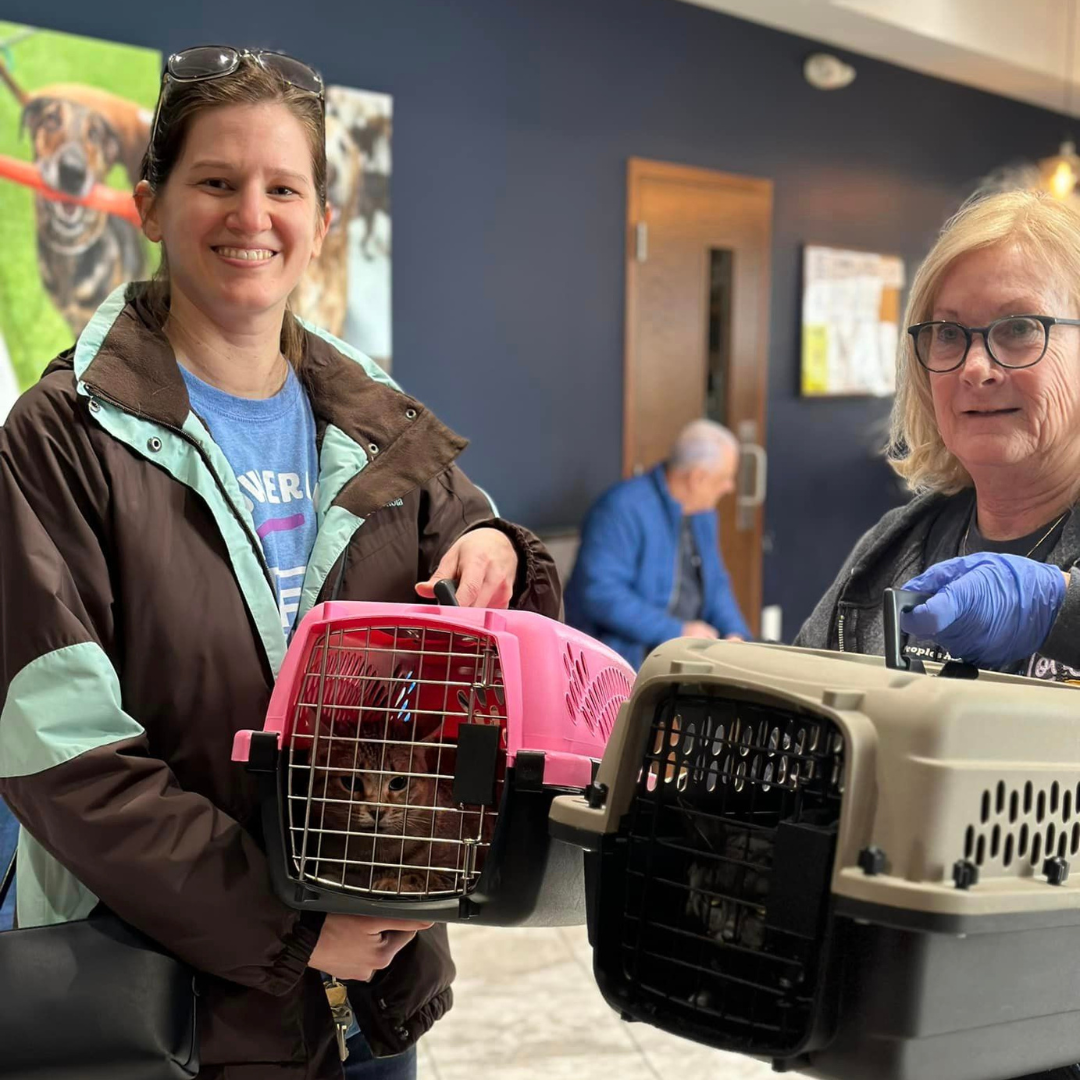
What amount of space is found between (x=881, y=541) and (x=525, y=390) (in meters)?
3.47

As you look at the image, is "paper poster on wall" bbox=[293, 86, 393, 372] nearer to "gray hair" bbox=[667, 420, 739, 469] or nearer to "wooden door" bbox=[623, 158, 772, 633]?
"gray hair" bbox=[667, 420, 739, 469]

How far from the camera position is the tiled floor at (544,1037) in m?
2.88

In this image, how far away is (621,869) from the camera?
1014mm

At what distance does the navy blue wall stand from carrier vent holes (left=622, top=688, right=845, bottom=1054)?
3.09 metres

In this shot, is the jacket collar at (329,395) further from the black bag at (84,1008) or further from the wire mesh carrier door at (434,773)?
the black bag at (84,1008)

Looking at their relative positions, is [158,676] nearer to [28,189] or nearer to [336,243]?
[28,189]

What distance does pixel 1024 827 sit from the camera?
2.96 ft

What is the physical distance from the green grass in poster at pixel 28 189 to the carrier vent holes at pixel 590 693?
2.45 meters

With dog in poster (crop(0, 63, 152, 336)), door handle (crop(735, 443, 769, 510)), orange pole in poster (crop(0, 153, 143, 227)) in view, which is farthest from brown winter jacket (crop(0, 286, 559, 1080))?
door handle (crop(735, 443, 769, 510))

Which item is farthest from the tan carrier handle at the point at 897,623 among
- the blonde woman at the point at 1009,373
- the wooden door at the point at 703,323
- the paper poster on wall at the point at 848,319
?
the paper poster on wall at the point at 848,319

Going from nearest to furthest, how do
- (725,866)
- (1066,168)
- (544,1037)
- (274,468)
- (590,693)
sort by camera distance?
1. (725,866)
2. (590,693)
3. (274,468)
4. (544,1037)
5. (1066,168)

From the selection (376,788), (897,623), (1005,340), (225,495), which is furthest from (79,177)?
(897,623)

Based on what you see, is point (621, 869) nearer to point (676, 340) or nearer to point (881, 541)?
point (881, 541)

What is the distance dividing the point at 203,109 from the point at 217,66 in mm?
49
